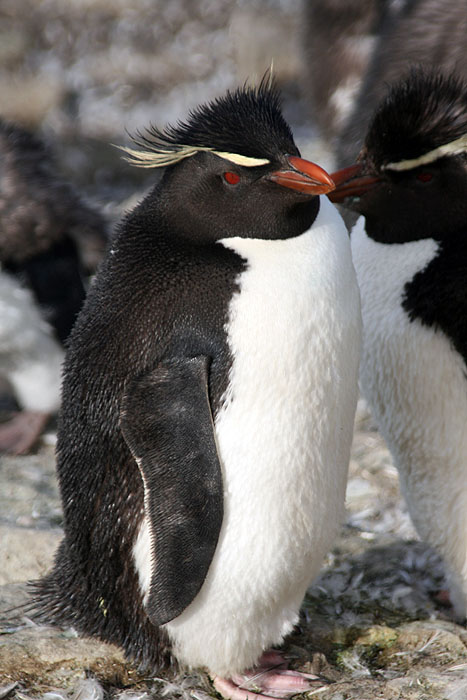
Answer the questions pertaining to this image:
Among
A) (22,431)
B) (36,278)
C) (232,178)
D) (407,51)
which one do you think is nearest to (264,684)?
(232,178)

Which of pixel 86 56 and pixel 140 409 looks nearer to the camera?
pixel 140 409

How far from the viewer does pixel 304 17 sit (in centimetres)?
566

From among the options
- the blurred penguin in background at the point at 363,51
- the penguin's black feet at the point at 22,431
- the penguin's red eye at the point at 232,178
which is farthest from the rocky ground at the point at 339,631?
the blurred penguin in background at the point at 363,51

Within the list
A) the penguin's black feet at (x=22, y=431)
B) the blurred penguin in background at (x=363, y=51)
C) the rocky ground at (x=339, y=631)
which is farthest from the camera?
the blurred penguin in background at (x=363, y=51)

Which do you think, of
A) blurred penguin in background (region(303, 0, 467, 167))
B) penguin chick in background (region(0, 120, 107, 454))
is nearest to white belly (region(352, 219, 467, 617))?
blurred penguin in background (region(303, 0, 467, 167))

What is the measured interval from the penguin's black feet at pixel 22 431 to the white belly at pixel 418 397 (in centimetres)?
175

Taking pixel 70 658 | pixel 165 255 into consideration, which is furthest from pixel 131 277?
pixel 70 658

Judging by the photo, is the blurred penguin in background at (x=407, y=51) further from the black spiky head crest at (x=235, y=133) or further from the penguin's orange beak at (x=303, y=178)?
the penguin's orange beak at (x=303, y=178)

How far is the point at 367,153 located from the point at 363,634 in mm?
1218

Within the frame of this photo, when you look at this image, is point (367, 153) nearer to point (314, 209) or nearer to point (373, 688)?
point (314, 209)

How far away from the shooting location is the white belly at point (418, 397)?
2289mm

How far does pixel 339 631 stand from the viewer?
2373mm

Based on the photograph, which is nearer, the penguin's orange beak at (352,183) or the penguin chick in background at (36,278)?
the penguin's orange beak at (352,183)

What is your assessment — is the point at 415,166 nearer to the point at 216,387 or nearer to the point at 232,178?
the point at 232,178
